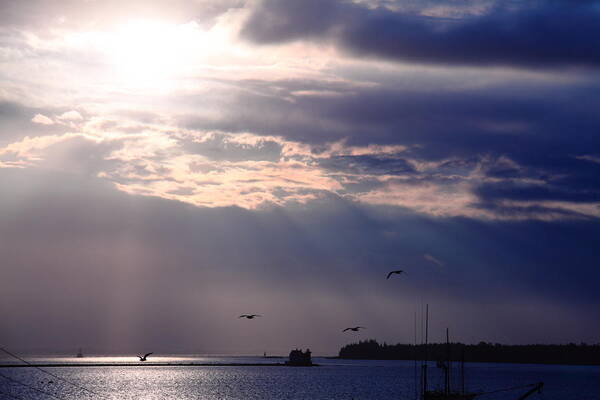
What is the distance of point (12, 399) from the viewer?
16475cm

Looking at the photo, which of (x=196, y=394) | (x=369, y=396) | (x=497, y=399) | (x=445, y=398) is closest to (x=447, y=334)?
(x=445, y=398)

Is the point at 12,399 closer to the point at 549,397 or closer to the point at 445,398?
the point at 445,398

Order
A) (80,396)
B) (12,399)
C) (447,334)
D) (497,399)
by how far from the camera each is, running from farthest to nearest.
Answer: (497,399) → (80,396) → (12,399) → (447,334)

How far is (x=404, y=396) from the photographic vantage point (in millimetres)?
185250

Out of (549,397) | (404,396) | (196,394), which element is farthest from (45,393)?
(549,397)

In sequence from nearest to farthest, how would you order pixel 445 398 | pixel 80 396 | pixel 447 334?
1. pixel 445 398
2. pixel 447 334
3. pixel 80 396

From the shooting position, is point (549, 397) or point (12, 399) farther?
point (549, 397)

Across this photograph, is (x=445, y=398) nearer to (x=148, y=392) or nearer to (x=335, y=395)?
(x=335, y=395)

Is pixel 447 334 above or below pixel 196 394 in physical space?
above

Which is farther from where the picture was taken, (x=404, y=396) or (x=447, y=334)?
(x=404, y=396)

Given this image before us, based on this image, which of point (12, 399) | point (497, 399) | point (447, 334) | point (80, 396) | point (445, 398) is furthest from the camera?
point (497, 399)

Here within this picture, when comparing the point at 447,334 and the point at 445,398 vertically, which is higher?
the point at 447,334

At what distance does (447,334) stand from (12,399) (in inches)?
3790

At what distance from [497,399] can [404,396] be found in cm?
2376
